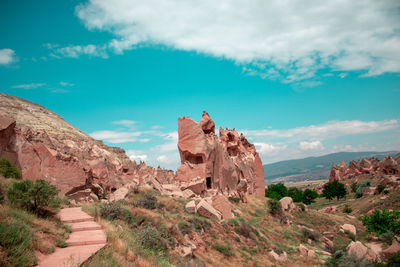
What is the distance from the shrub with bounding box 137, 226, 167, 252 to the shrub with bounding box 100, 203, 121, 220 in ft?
5.17

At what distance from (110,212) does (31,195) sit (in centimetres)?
354

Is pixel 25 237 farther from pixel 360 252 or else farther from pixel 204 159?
pixel 204 159

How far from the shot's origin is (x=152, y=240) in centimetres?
843

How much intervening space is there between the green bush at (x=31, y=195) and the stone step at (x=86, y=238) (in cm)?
127

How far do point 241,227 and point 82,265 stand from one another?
12.1 metres

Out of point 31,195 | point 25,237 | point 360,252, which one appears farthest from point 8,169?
point 360,252

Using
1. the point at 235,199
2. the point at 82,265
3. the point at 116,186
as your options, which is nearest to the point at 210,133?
the point at 235,199


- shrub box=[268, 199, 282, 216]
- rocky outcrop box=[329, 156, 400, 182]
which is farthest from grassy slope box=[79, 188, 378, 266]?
rocky outcrop box=[329, 156, 400, 182]

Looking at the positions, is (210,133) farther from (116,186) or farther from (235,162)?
(116,186)

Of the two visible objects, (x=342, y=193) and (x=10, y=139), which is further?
(x=342, y=193)

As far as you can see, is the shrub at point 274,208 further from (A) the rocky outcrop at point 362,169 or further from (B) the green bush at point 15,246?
(A) the rocky outcrop at point 362,169

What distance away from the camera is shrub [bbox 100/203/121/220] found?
941 centimetres

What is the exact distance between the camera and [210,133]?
30156 millimetres

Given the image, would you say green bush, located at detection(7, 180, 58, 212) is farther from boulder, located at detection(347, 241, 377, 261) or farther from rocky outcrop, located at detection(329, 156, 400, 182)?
rocky outcrop, located at detection(329, 156, 400, 182)
